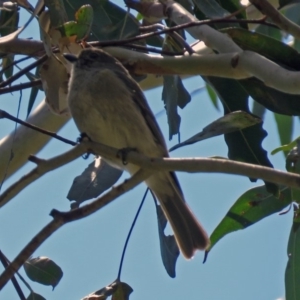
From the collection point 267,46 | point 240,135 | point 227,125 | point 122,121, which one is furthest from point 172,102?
point 227,125

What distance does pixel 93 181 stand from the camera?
9.00 ft

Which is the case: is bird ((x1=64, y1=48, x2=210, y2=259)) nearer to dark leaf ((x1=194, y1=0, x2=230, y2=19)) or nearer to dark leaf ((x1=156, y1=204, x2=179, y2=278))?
dark leaf ((x1=156, y1=204, x2=179, y2=278))

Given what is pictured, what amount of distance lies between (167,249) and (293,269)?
1.65 feet

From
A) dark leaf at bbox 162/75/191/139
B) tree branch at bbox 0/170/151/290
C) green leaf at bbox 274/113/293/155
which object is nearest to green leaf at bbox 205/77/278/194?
dark leaf at bbox 162/75/191/139

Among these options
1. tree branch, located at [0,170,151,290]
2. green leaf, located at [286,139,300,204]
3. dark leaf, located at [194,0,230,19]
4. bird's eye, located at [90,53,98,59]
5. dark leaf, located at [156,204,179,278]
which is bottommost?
tree branch, located at [0,170,151,290]

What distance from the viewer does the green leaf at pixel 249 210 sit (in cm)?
296

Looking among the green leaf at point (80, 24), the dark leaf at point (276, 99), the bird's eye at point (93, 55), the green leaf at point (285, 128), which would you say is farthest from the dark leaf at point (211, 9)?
the green leaf at point (285, 128)

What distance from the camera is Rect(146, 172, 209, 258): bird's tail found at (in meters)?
2.98

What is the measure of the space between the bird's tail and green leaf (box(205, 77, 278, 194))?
46 cm

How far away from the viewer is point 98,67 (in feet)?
10.3

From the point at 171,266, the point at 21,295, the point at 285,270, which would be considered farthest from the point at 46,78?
the point at 285,270

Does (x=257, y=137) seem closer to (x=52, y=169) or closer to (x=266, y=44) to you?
(x=266, y=44)

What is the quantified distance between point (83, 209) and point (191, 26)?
68cm

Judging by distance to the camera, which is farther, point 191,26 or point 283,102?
point 283,102
